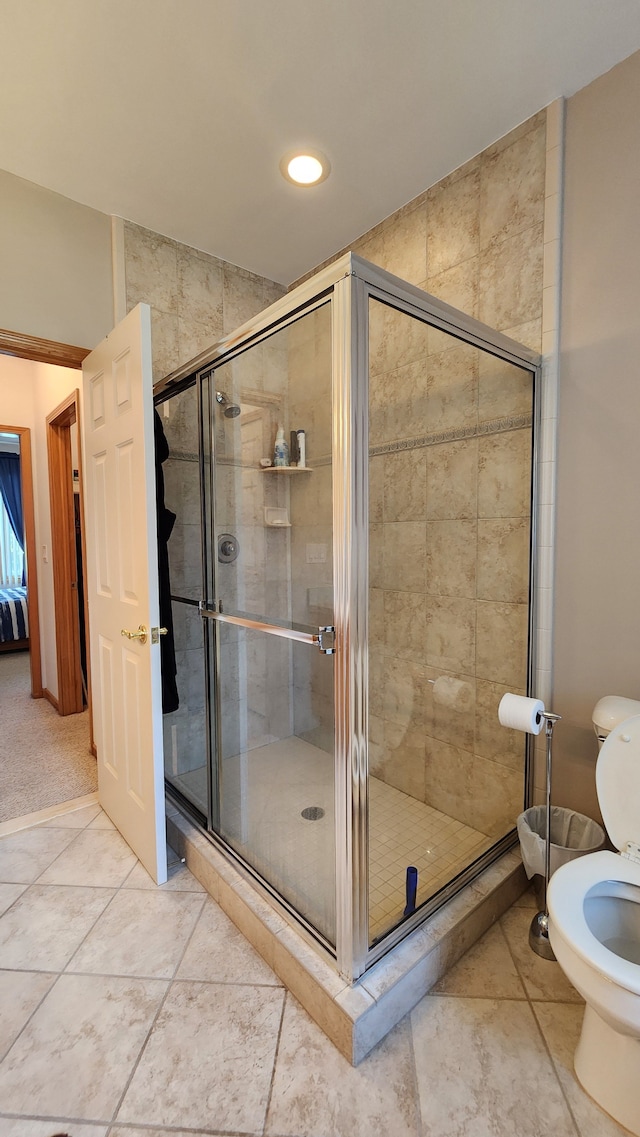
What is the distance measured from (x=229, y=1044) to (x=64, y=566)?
2944 mm

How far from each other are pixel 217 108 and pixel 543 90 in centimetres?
109

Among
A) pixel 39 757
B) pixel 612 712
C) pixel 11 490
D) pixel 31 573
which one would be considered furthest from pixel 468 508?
pixel 11 490

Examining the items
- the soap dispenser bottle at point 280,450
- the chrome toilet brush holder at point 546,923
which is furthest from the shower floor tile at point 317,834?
the soap dispenser bottle at point 280,450

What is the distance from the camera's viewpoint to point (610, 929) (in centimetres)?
127

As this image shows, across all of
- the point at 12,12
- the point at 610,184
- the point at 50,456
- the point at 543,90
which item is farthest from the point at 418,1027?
the point at 50,456

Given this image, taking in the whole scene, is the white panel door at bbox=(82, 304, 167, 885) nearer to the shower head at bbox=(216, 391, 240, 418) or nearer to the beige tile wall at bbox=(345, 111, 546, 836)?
the shower head at bbox=(216, 391, 240, 418)

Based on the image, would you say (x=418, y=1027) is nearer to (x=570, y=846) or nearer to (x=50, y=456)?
(x=570, y=846)

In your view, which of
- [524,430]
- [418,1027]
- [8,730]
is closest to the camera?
[418,1027]

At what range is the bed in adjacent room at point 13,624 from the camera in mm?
5172

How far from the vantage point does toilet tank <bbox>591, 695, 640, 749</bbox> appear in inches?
56.6

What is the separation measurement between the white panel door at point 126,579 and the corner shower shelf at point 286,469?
401mm

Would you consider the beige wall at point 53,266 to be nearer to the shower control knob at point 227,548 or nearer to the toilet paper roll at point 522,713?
the shower control knob at point 227,548

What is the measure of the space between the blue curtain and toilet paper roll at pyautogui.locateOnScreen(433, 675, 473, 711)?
6.28 metres

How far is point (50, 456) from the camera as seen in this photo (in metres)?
3.41
